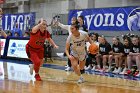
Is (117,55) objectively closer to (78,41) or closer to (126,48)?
(126,48)

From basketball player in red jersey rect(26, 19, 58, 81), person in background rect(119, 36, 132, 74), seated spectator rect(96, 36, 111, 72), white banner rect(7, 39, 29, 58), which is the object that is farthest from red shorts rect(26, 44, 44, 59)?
white banner rect(7, 39, 29, 58)

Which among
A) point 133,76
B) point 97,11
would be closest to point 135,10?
point 97,11

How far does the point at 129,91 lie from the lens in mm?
7504

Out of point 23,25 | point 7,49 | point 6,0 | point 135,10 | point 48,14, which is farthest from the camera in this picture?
point 6,0

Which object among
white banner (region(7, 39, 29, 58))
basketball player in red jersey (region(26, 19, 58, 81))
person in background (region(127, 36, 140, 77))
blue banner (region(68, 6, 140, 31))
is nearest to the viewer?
basketball player in red jersey (region(26, 19, 58, 81))

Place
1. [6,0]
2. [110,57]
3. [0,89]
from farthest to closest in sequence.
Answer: [6,0] < [110,57] < [0,89]

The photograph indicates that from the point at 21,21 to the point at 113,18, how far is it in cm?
922

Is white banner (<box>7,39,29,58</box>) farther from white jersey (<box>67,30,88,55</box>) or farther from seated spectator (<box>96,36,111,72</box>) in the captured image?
white jersey (<box>67,30,88,55</box>)

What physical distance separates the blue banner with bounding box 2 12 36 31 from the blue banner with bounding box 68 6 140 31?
543 centimetres

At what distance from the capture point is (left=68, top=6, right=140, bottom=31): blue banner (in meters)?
14.8

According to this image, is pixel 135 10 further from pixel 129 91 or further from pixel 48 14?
pixel 48 14

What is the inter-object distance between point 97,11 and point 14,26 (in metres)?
8.93

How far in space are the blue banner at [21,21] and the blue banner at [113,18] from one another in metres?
5.43

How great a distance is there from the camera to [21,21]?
2309 centimetres
